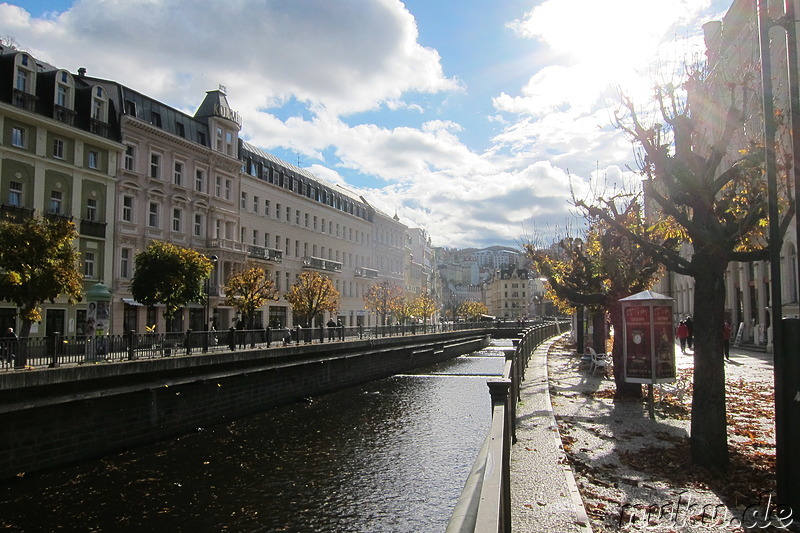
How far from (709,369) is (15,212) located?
101 ft

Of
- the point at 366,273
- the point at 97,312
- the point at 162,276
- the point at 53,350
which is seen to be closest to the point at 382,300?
the point at 366,273

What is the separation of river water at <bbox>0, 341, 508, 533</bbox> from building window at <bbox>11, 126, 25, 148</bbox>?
19.1 metres

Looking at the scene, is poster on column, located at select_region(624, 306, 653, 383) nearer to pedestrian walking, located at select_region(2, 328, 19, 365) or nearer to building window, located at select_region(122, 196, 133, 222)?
pedestrian walking, located at select_region(2, 328, 19, 365)

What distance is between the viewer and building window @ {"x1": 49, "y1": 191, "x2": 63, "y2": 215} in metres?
31.3

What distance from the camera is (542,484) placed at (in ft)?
24.5

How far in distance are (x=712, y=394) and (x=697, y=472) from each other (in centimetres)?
116

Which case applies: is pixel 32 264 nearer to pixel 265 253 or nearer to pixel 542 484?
pixel 542 484

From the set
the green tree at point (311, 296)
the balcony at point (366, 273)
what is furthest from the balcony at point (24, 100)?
the balcony at point (366, 273)

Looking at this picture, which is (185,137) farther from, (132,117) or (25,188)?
(25,188)

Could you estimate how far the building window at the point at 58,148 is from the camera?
3156cm

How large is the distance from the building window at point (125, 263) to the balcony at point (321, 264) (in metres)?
22.1

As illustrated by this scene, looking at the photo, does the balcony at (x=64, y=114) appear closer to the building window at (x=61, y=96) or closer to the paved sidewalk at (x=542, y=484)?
the building window at (x=61, y=96)

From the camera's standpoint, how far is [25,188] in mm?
29984

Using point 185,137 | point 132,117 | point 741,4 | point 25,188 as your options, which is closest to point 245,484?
point 25,188
